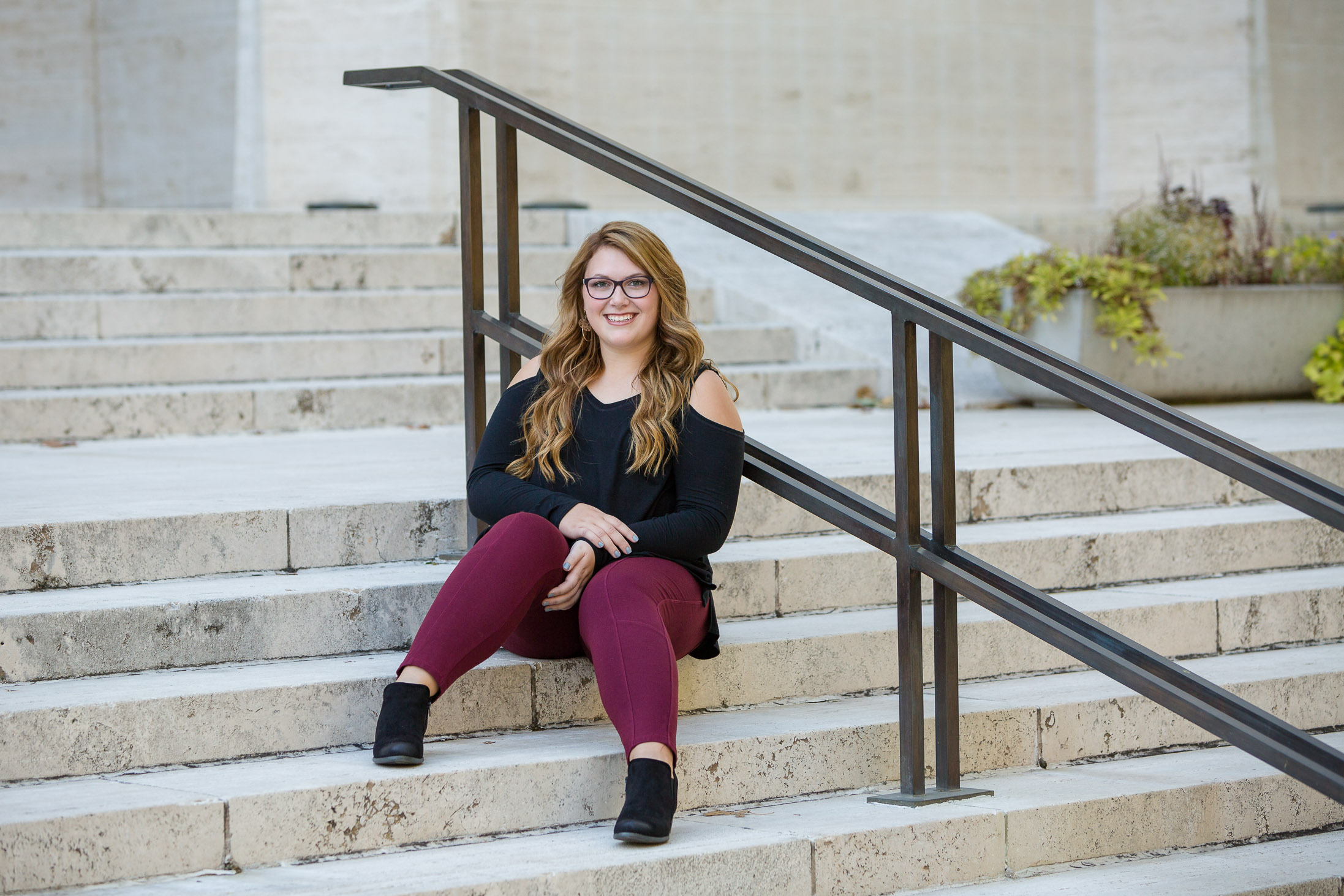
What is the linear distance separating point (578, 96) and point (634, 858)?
678 cm

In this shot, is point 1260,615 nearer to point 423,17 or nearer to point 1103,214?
point 423,17

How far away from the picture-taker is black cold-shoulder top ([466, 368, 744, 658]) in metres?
2.76

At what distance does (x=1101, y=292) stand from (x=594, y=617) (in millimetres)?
3499

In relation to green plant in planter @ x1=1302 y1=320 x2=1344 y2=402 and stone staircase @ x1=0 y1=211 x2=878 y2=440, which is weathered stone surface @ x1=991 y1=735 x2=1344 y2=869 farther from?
green plant in planter @ x1=1302 y1=320 x2=1344 y2=402

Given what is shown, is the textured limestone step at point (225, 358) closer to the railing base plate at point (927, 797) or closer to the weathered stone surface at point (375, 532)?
the weathered stone surface at point (375, 532)

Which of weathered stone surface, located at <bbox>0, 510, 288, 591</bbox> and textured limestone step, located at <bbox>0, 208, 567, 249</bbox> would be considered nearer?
weathered stone surface, located at <bbox>0, 510, 288, 591</bbox>

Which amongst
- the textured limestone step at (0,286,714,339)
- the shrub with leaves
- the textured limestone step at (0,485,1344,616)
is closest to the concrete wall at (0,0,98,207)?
the textured limestone step at (0,286,714,339)

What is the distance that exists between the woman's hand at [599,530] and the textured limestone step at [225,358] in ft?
8.75

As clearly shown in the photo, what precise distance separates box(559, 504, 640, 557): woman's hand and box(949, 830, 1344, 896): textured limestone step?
86 cm

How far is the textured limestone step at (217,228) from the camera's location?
5.62m

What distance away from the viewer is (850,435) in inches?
186

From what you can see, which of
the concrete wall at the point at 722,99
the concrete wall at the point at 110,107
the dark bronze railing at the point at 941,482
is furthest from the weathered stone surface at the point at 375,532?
the concrete wall at the point at 110,107

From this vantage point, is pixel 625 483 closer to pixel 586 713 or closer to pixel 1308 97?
pixel 586 713

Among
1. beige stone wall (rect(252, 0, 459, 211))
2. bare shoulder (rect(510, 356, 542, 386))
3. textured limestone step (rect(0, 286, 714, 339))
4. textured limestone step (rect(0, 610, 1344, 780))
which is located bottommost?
textured limestone step (rect(0, 610, 1344, 780))
